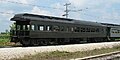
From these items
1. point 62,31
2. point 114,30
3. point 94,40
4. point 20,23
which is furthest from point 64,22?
point 114,30

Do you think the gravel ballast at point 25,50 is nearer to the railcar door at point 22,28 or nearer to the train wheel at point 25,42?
the train wheel at point 25,42

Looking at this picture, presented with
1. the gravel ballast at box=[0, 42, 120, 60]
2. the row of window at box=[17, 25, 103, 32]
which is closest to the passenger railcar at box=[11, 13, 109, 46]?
the row of window at box=[17, 25, 103, 32]

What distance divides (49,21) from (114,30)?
18914mm

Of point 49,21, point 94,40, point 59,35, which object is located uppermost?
point 49,21

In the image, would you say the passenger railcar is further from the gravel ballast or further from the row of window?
the gravel ballast

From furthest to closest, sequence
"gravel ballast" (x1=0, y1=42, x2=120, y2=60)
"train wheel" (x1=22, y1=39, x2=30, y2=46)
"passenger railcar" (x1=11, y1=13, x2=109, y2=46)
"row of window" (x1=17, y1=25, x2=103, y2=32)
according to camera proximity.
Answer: "row of window" (x1=17, y1=25, x2=103, y2=32) < "passenger railcar" (x1=11, y1=13, x2=109, y2=46) < "train wheel" (x1=22, y1=39, x2=30, y2=46) < "gravel ballast" (x1=0, y1=42, x2=120, y2=60)

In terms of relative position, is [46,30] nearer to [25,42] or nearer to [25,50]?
[25,42]

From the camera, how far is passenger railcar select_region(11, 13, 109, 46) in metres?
23.1

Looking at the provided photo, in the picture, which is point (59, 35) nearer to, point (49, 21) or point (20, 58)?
point (49, 21)

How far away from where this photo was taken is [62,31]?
26734 mm

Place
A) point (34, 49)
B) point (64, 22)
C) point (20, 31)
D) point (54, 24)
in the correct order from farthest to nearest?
point (64, 22) → point (54, 24) → point (20, 31) → point (34, 49)

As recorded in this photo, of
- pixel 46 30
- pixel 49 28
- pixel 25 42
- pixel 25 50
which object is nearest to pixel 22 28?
pixel 25 42

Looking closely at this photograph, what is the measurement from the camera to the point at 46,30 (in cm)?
2448

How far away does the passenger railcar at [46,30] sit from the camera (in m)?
23.1
